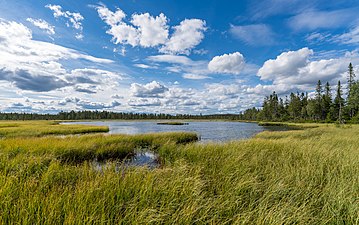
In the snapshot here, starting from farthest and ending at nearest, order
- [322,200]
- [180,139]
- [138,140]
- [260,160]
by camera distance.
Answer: [180,139] → [138,140] → [260,160] → [322,200]

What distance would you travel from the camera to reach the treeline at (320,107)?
53.2 metres

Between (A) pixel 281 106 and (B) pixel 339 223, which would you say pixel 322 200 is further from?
(A) pixel 281 106

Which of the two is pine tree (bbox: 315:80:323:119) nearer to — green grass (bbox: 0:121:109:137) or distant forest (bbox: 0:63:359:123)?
distant forest (bbox: 0:63:359:123)

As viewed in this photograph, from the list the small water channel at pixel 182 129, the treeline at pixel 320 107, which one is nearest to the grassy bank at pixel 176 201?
the small water channel at pixel 182 129

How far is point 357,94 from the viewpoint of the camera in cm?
4906

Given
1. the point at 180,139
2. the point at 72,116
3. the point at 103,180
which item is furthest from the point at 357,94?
the point at 72,116

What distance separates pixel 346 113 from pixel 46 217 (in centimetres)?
8159

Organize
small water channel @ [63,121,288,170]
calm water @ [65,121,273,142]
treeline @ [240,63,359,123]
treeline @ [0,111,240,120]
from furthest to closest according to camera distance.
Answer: treeline @ [0,111,240,120] → treeline @ [240,63,359,123] → calm water @ [65,121,273,142] → small water channel @ [63,121,288,170]

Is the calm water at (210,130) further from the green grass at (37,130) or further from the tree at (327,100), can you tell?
the tree at (327,100)

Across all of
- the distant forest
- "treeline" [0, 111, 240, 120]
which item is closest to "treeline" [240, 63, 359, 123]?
the distant forest

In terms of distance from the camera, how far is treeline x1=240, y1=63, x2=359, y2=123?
53250 mm

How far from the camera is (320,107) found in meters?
67.0

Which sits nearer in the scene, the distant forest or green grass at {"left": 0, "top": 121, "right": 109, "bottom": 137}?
green grass at {"left": 0, "top": 121, "right": 109, "bottom": 137}

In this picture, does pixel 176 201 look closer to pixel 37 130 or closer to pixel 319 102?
pixel 37 130
